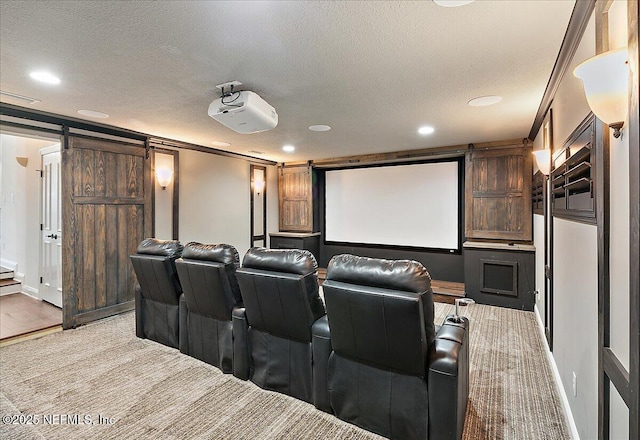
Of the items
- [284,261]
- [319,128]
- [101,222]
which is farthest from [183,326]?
[319,128]

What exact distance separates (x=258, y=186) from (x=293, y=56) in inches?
182

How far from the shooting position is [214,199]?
5.67 metres

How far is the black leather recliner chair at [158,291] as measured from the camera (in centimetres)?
296

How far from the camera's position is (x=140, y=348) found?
3.16 meters

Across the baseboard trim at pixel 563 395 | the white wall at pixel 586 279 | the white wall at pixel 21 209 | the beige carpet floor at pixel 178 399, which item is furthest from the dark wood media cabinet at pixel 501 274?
the white wall at pixel 21 209

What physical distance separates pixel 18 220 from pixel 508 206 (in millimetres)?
7876

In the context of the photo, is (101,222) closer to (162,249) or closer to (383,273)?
(162,249)

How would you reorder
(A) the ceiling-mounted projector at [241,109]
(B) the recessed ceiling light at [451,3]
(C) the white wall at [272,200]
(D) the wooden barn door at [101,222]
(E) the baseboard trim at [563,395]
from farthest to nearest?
(C) the white wall at [272,200] < (D) the wooden barn door at [101,222] < (A) the ceiling-mounted projector at [241,109] < (E) the baseboard trim at [563,395] < (B) the recessed ceiling light at [451,3]

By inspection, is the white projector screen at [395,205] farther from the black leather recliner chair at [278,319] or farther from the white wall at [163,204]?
the black leather recliner chair at [278,319]

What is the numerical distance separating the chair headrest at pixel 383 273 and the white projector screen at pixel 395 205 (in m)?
4.19

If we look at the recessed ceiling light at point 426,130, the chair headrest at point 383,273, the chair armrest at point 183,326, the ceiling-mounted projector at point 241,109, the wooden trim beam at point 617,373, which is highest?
the recessed ceiling light at point 426,130

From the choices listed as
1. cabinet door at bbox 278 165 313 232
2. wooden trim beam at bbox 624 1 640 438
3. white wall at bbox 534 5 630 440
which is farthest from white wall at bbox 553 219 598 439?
cabinet door at bbox 278 165 313 232

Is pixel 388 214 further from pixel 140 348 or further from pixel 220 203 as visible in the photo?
pixel 140 348

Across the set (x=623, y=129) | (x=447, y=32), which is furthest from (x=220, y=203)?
(x=623, y=129)
